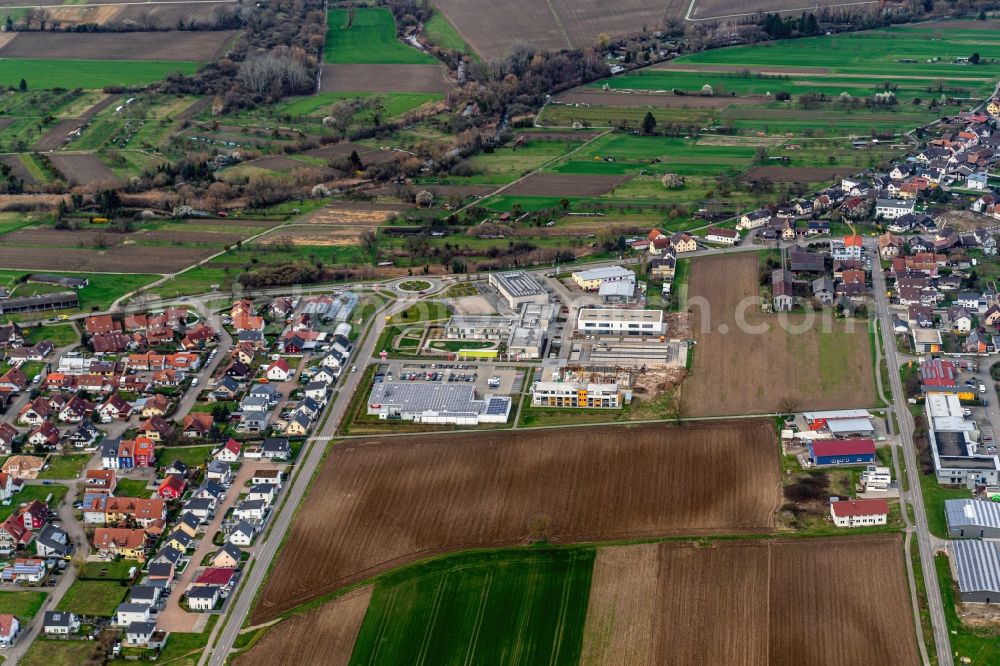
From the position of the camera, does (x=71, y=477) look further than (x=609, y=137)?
No

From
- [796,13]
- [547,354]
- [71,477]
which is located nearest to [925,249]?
[547,354]

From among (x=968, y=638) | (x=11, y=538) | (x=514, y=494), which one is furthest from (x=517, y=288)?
(x=968, y=638)

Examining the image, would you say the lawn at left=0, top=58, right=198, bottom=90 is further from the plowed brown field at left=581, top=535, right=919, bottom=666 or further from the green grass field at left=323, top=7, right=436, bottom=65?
the plowed brown field at left=581, top=535, right=919, bottom=666

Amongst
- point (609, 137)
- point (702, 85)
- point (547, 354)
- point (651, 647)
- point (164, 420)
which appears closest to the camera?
point (651, 647)

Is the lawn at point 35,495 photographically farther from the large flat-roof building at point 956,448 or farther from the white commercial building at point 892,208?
the white commercial building at point 892,208

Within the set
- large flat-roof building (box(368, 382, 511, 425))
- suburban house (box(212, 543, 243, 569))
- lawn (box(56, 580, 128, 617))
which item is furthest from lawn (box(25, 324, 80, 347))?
suburban house (box(212, 543, 243, 569))

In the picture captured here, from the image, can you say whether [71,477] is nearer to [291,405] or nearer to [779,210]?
[291,405]

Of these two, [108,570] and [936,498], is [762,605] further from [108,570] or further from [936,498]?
[108,570]
